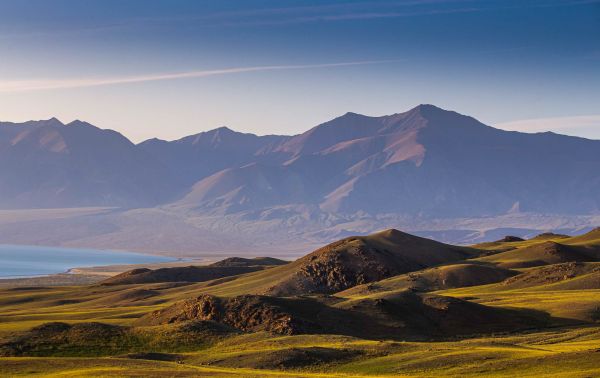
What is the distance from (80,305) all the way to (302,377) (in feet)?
288

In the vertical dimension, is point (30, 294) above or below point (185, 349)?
above

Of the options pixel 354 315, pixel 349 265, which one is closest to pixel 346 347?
pixel 354 315

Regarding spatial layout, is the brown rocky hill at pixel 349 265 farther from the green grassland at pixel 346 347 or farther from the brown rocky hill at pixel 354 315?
the brown rocky hill at pixel 354 315

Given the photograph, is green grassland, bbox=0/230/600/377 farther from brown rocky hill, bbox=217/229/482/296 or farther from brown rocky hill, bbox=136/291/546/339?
brown rocky hill, bbox=217/229/482/296

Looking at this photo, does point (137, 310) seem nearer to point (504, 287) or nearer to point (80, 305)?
point (80, 305)

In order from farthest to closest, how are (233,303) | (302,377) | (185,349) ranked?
(233,303) → (185,349) → (302,377)

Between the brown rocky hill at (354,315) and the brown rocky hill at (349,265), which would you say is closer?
the brown rocky hill at (354,315)

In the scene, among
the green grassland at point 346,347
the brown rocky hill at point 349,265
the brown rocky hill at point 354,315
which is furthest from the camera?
the brown rocky hill at point 349,265

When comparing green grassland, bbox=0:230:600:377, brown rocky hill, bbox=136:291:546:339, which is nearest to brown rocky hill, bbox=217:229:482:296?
green grassland, bbox=0:230:600:377

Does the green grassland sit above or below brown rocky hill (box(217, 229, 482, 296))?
below

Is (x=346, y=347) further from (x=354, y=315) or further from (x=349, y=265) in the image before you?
(x=349, y=265)

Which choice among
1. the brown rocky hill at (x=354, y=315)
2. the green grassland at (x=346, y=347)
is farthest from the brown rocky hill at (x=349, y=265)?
the brown rocky hill at (x=354, y=315)

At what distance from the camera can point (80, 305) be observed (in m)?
130

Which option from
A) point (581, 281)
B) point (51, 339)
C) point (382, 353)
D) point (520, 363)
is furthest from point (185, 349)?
point (581, 281)
